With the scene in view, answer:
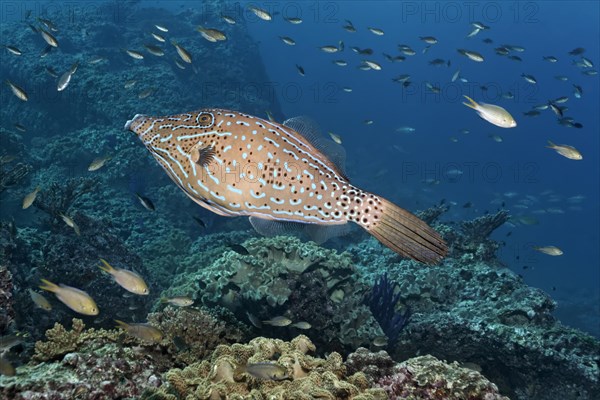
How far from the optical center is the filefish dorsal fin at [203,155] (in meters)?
2.91

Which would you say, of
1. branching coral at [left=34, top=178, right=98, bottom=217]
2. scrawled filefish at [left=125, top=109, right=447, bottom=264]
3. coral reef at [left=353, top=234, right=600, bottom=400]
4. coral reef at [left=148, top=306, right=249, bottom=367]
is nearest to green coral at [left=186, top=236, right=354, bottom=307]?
coral reef at [left=148, top=306, right=249, bottom=367]

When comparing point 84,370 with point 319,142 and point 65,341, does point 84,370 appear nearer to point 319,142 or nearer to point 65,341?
point 65,341

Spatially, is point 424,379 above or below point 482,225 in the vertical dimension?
above

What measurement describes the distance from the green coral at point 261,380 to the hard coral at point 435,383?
36 centimetres

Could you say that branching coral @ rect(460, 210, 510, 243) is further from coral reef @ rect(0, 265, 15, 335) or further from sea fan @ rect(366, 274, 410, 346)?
coral reef @ rect(0, 265, 15, 335)

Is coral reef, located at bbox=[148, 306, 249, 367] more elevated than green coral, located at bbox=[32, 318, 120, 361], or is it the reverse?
green coral, located at bbox=[32, 318, 120, 361]

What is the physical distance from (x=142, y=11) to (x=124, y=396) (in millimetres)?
41024

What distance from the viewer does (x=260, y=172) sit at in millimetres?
2842

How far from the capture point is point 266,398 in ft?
10.4

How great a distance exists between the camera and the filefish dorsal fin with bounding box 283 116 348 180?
9.68ft

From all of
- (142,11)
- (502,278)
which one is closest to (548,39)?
(142,11)

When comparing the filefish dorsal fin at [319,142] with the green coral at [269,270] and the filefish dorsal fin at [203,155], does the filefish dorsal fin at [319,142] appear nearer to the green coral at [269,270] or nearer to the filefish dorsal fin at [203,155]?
the filefish dorsal fin at [203,155]

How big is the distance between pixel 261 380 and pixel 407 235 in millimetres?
1914

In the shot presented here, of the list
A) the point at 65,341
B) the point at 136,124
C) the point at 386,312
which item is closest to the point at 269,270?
the point at 386,312
